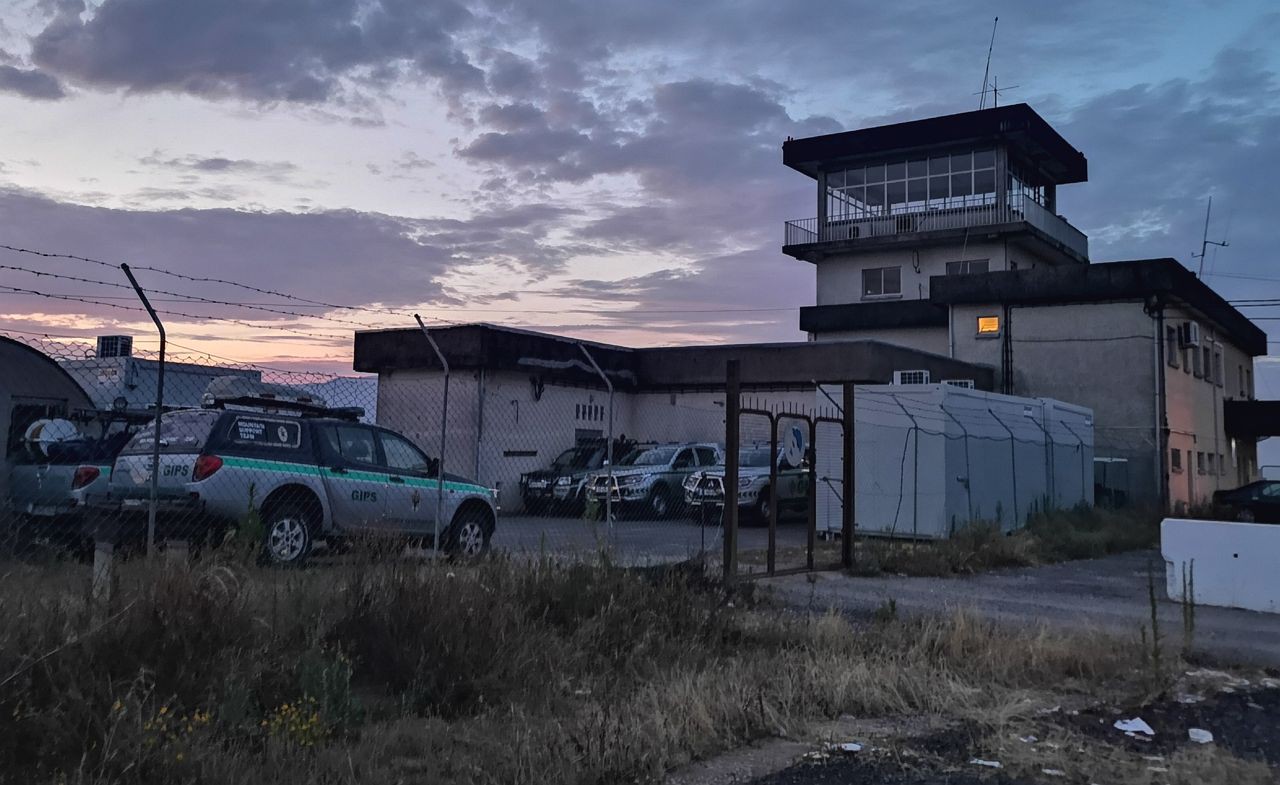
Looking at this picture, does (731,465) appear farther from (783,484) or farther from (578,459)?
(578,459)

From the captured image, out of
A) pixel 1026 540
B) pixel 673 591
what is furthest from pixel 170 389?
pixel 1026 540

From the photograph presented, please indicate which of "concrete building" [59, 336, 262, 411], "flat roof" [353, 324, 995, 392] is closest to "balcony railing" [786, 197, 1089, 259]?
"flat roof" [353, 324, 995, 392]

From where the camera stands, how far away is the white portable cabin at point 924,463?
1877cm

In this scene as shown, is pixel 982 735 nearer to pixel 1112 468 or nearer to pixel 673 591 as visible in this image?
pixel 673 591

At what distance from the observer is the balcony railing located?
40250mm

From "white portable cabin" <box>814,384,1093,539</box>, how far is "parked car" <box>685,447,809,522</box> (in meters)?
2.63

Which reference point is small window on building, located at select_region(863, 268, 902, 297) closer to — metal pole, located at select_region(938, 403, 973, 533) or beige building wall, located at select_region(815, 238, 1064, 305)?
beige building wall, located at select_region(815, 238, 1064, 305)

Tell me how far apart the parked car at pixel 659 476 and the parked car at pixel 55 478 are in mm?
11480

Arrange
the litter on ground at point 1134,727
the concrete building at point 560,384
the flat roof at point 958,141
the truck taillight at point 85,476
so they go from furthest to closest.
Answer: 1. the flat roof at point 958,141
2. the concrete building at point 560,384
3. the truck taillight at point 85,476
4. the litter on ground at point 1134,727

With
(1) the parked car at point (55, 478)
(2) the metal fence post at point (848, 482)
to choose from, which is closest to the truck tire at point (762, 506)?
(2) the metal fence post at point (848, 482)

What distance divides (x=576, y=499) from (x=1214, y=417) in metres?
24.6

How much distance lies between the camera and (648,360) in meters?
31.8

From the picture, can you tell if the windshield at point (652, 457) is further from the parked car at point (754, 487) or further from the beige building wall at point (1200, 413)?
the beige building wall at point (1200, 413)

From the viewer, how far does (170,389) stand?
17953mm
